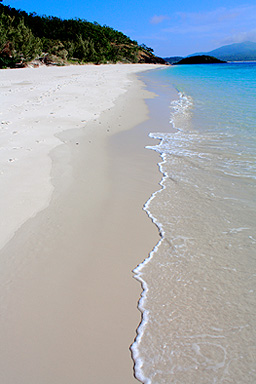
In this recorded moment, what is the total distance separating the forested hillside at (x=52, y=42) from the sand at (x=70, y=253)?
26798mm

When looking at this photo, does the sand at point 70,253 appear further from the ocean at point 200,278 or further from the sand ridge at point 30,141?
the ocean at point 200,278

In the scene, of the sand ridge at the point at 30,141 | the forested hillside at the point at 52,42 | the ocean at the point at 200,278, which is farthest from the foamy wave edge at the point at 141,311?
the forested hillside at the point at 52,42

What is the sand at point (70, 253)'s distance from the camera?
1747 millimetres

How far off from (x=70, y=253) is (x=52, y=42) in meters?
46.2

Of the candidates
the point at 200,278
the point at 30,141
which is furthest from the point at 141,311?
the point at 30,141

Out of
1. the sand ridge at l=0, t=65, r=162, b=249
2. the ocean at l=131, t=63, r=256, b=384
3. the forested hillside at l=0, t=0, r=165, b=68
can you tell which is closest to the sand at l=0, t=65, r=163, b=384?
the sand ridge at l=0, t=65, r=162, b=249

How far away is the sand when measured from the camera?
1747mm

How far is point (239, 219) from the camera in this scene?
331 cm

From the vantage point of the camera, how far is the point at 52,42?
41.3 meters

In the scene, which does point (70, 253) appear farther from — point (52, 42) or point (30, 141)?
point (52, 42)

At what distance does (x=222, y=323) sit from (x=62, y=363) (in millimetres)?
1127

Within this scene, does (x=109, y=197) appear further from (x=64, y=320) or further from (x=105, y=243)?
(x=64, y=320)

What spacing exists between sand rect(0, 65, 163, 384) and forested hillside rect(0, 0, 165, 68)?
87.9 feet

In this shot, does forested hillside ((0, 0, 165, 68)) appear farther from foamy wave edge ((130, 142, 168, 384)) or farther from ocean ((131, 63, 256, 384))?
foamy wave edge ((130, 142, 168, 384))
